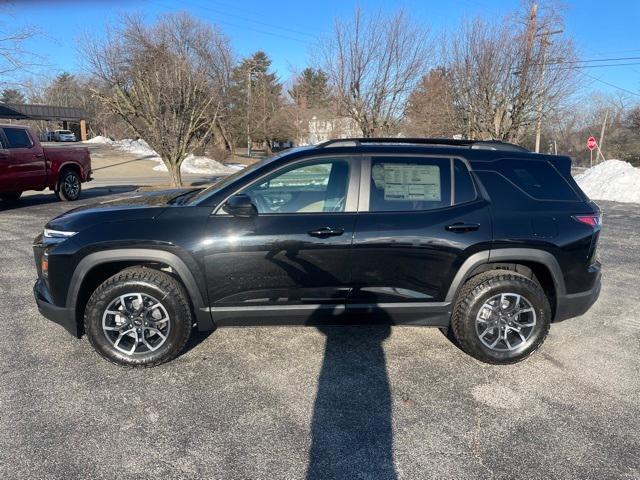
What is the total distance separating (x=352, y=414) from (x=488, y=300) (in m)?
1.44

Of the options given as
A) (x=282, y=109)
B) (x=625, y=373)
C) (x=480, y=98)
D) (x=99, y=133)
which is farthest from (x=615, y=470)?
(x=99, y=133)

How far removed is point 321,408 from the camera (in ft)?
9.70

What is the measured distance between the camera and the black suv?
3.29 meters

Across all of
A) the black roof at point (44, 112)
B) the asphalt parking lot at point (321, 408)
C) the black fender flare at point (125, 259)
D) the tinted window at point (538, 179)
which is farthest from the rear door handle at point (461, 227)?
the black roof at point (44, 112)

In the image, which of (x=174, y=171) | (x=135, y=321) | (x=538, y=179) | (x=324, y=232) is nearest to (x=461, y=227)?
(x=538, y=179)

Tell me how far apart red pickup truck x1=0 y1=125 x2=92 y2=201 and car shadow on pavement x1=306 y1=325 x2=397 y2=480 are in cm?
978

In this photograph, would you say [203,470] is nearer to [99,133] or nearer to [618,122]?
[618,122]

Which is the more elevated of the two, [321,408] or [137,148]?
[137,148]

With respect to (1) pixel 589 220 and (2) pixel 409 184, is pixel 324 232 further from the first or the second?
(1) pixel 589 220

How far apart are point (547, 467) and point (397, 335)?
1.75 metres

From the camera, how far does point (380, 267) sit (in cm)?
338

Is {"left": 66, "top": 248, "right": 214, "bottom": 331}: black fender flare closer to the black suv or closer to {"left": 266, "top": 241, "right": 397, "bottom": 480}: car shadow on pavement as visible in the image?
the black suv

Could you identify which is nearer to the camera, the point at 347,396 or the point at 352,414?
the point at 352,414

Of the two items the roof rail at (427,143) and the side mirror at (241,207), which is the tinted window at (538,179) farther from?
the side mirror at (241,207)
